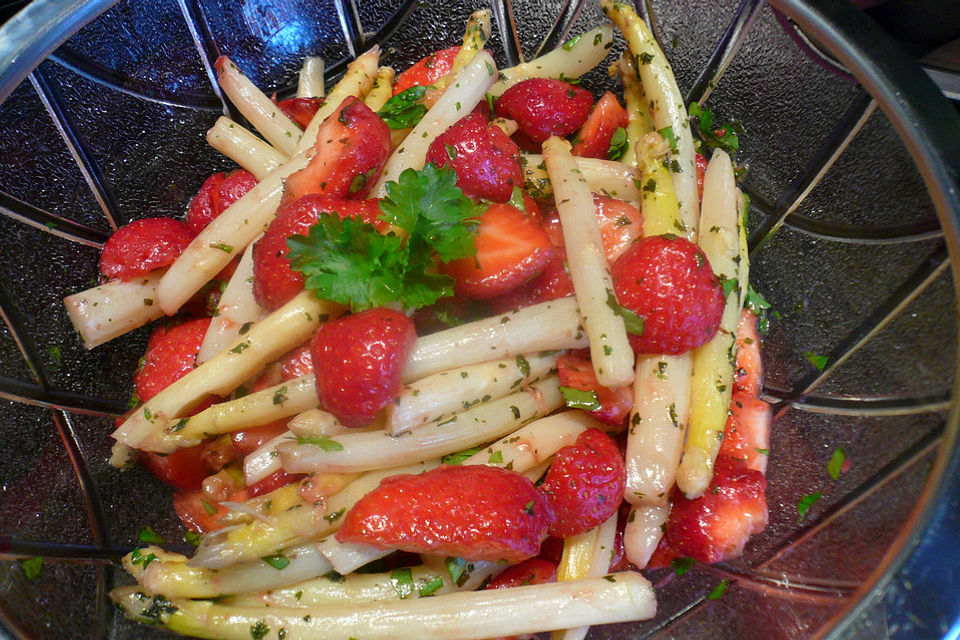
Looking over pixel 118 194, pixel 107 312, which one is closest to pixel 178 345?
pixel 107 312

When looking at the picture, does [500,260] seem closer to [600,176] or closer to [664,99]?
[600,176]

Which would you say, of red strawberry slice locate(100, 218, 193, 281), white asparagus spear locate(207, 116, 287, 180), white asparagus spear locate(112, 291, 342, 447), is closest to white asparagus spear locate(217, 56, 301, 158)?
white asparagus spear locate(207, 116, 287, 180)

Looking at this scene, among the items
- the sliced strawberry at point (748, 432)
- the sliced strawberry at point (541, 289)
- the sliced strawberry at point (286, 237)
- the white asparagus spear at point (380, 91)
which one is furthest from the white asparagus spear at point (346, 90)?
the sliced strawberry at point (748, 432)

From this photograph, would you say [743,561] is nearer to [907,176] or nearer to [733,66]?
[907,176]

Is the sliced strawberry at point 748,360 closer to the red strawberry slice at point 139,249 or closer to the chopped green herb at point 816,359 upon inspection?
the chopped green herb at point 816,359

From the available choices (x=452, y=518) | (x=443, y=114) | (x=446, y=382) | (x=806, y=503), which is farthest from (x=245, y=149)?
(x=806, y=503)
